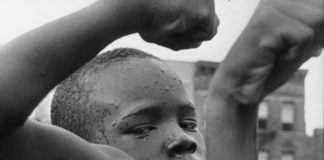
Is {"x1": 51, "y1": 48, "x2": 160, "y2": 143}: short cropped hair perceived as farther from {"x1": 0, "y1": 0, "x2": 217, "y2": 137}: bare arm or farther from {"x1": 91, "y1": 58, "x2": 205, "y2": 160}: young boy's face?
{"x1": 0, "y1": 0, "x2": 217, "y2": 137}: bare arm

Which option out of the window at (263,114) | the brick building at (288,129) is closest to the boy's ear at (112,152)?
the brick building at (288,129)

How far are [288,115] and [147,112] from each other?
2838 cm

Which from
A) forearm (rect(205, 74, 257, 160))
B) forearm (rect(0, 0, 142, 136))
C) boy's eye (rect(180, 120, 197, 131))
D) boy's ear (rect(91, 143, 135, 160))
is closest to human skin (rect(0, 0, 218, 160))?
forearm (rect(0, 0, 142, 136))

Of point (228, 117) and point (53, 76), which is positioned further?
point (228, 117)

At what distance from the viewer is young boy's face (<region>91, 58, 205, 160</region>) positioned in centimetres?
365

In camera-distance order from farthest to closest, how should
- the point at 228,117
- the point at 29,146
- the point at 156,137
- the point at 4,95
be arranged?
the point at 228,117 < the point at 156,137 < the point at 29,146 < the point at 4,95

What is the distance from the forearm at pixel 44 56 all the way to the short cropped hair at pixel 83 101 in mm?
1042

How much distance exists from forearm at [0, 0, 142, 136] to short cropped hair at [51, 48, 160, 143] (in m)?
1.04

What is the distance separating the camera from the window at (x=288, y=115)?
3150cm

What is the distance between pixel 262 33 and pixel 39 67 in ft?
4.09

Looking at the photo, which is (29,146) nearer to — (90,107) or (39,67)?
(39,67)

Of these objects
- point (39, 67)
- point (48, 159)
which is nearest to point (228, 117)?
point (48, 159)

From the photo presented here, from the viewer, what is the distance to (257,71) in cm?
388

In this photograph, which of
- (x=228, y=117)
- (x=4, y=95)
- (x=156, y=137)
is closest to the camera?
(x=4, y=95)
